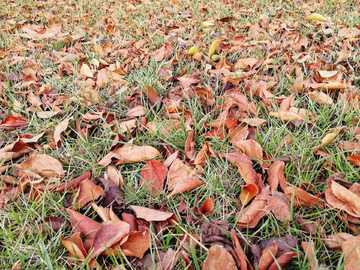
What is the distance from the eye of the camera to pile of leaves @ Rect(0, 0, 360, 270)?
0.85 meters

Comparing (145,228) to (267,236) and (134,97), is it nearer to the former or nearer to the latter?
(267,236)

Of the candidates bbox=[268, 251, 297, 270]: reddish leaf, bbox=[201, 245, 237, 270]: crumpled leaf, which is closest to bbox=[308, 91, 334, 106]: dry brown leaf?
bbox=[268, 251, 297, 270]: reddish leaf

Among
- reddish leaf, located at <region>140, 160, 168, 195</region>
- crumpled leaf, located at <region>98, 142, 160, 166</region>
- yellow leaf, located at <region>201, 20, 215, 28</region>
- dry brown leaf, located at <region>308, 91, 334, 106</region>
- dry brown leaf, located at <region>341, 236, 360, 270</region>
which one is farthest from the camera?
yellow leaf, located at <region>201, 20, 215, 28</region>

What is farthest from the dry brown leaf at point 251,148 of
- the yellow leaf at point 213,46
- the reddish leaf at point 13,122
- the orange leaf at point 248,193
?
the reddish leaf at point 13,122

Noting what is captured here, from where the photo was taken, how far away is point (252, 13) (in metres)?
2.84

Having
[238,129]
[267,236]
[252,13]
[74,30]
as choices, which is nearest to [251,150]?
[238,129]

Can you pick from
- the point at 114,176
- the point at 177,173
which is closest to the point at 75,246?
the point at 114,176

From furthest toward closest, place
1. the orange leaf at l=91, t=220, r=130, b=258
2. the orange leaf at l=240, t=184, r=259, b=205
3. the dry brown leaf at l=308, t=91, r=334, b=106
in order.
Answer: the dry brown leaf at l=308, t=91, r=334, b=106, the orange leaf at l=240, t=184, r=259, b=205, the orange leaf at l=91, t=220, r=130, b=258

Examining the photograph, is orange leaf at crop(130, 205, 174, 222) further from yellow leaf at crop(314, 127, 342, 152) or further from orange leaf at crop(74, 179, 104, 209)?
yellow leaf at crop(314, 127, 342, 152)

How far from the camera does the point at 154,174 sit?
1.09 meters

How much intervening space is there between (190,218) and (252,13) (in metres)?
2.65

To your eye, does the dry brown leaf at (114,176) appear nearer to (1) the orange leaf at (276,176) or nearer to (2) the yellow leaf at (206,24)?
(1) the orange leaf at (276,176)

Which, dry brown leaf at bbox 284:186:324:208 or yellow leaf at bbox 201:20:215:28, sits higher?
yellow leaf at bbox 201:20:215:28

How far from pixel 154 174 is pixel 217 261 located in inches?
17.8
